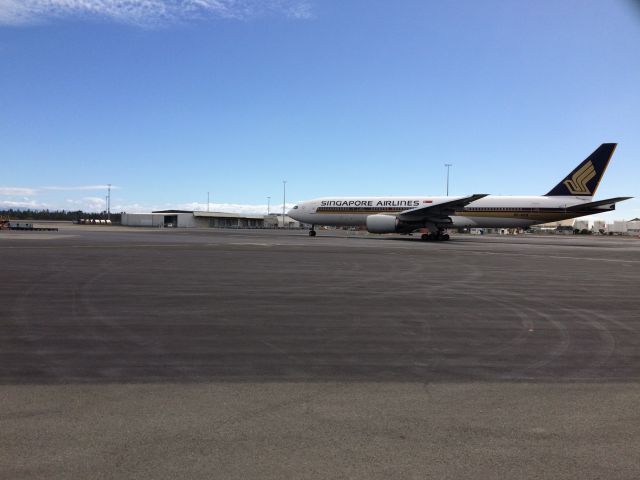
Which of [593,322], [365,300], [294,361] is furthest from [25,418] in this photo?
[593,322]

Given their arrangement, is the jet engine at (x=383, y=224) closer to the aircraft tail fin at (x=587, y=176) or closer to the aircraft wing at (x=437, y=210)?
the aircraft wing at (x=437, y=210)

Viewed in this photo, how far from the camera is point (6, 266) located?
1408cm

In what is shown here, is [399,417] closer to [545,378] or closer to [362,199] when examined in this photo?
[545,378]

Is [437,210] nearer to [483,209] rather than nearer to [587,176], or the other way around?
[483,209]

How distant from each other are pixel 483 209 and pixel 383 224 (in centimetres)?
812

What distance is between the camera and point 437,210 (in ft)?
125

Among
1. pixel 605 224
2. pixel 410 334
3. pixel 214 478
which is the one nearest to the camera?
pixel 214 478

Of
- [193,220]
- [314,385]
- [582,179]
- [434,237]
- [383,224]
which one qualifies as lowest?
[314,385]

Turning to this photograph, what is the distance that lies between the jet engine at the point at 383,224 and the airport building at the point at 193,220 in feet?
226

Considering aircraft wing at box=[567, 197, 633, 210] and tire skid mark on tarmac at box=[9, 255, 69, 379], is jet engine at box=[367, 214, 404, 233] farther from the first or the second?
tire skid mark on tarmac at box=[9, 255, 69, 379]

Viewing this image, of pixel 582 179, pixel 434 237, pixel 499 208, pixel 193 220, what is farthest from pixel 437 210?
pixel 193 220

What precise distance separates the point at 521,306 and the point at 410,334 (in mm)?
3404

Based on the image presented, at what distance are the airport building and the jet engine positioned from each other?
68797 mm

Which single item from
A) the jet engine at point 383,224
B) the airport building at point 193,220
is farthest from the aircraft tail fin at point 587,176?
the airport building at point 193,220
